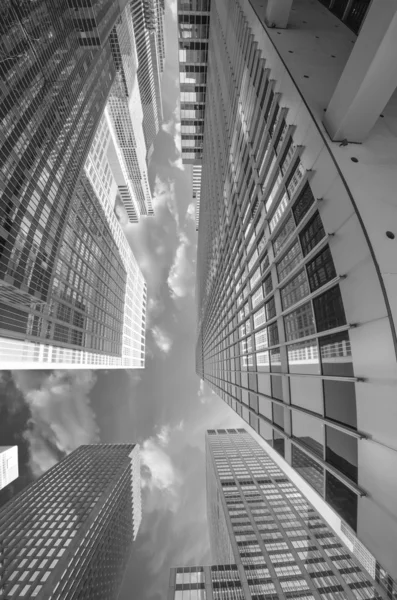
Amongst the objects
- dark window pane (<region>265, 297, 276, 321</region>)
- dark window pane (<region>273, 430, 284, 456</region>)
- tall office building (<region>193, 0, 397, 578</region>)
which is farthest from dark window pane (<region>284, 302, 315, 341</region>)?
dark window pane (<region>273, 430, 284, 456</region>)

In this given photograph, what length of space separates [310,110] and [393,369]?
10.5 meters

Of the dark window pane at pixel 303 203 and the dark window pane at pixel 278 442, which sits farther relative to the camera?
the dark window pane at pixel 278 442

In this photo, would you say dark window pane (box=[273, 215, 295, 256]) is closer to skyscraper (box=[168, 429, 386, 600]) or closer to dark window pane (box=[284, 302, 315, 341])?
dark window pane (box=[284, 302, 315, 341])

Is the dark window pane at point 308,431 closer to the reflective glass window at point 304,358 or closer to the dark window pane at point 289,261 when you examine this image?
the reflective glass window at point 304,358

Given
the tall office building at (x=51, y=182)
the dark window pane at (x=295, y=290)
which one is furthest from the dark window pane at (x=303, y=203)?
→ the tall office building at (x=51, y=182)

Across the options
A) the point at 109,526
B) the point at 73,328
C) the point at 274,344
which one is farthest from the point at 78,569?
the point at 274,344

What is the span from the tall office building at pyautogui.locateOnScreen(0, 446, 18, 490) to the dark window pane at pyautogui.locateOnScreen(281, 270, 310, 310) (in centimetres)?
21111

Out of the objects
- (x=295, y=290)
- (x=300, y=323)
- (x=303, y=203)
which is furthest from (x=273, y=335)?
(x=303, y=203)

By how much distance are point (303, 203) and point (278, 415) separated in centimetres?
1150

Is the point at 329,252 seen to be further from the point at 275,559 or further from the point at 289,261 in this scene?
the point at 275,559

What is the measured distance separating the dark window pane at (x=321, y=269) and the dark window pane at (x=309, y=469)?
24.1 feet

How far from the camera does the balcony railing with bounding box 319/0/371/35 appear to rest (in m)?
14.3

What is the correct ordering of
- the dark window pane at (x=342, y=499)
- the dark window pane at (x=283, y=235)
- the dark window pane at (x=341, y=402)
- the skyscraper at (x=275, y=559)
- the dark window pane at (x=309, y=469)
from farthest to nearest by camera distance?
the skyscraper at (x=275, y=559) < the dark window pane at (x=283, y=235) < the dark window pane at (x=309, y=469) < the dark window pane at (x=342, y=499) < the dark window pane at (x=341, y=402)

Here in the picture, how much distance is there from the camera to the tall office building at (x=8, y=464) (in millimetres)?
159387
